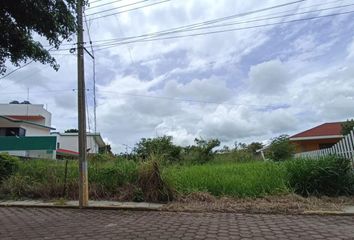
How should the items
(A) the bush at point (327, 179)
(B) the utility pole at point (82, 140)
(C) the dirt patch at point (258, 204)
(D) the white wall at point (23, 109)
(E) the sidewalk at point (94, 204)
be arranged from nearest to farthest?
1. (C) the dirt patch at point (258, 204)
2. (E) the sidewalk at point (94, 204)
3. (B) the utility pole at point (82, 140)
4. (A) the bush at point (327, 179)
5. (D) the white wall at point (23, 109)

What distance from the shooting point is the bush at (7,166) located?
16.4 metres

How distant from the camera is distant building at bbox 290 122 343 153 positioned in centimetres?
3088

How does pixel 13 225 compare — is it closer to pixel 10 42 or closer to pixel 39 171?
pixel 10 42

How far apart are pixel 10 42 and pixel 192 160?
15065 mm

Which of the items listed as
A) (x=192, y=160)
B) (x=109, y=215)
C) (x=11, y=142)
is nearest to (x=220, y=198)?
(x=109, y=215)

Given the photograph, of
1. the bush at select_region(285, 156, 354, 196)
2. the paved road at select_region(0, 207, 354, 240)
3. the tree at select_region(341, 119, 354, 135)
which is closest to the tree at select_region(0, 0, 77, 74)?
the paved road at select_region(0, 207, 354, 240)

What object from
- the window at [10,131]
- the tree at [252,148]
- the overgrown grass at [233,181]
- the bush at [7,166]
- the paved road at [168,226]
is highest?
the window at [10,131]

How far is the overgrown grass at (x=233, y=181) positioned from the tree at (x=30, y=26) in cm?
627

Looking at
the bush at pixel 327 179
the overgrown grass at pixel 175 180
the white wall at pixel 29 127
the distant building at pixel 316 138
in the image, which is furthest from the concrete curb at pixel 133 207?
the white wall at pixel 29 127

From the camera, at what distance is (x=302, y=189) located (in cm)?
1291

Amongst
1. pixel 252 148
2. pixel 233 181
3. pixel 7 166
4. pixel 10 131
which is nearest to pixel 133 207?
pixel 233 181

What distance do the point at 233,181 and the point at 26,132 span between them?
92.4ft

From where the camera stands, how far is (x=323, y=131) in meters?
32.2

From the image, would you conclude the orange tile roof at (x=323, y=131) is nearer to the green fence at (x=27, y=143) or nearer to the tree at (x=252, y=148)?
the tree at (x=252, y=148)
